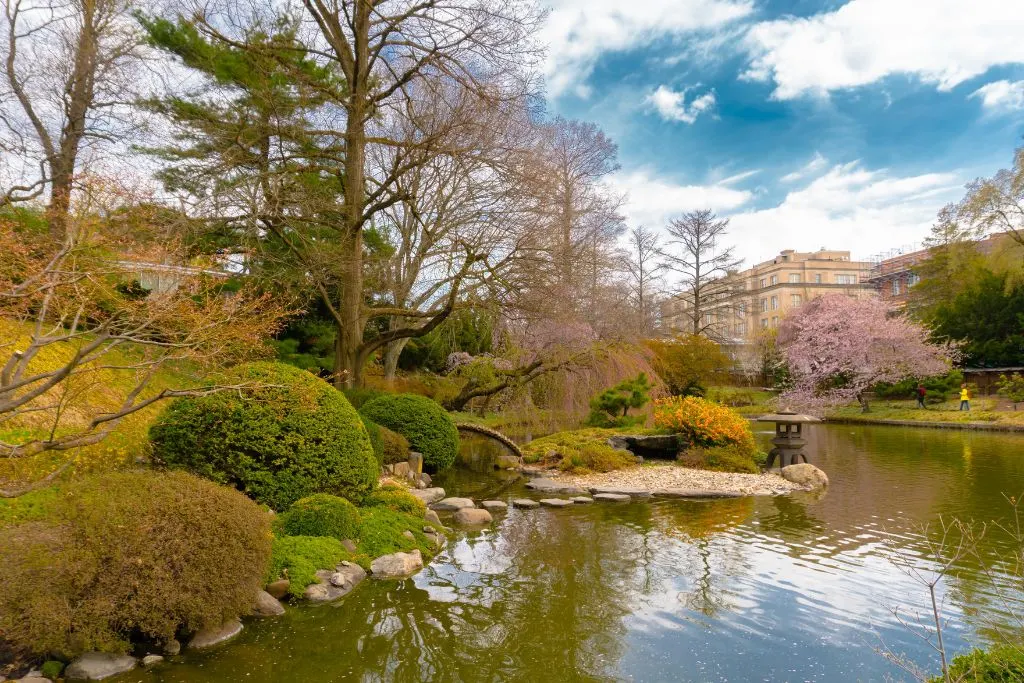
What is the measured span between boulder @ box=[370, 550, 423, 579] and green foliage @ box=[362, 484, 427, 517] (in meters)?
1.33

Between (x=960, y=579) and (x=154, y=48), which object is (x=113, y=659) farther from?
(x=154, y=48)

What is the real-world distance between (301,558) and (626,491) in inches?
220

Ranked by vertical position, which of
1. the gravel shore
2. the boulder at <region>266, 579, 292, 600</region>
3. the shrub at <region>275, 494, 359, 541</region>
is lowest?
the gravel shore

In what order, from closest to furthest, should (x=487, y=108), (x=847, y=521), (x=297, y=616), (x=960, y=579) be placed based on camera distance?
(x=297, y=616) → (x=960, y=579) → (x=847, y=521) → (x=487, y=108)

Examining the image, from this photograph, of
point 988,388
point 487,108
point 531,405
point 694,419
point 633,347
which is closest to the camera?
point 487,108

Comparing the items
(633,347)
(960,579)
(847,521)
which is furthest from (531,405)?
(960,579)

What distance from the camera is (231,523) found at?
4125mm

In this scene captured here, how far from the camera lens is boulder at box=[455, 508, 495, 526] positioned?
25.1 ft

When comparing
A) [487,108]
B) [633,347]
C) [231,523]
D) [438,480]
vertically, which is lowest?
[438,480]

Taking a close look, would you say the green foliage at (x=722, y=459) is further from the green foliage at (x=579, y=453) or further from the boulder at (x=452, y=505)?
the boulder at (x=452, y=505)

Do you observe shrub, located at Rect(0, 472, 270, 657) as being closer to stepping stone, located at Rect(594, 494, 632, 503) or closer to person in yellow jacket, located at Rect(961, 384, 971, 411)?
stepping stone, located at Rect(594, 494, 632, 503)

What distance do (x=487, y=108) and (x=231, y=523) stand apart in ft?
26.6

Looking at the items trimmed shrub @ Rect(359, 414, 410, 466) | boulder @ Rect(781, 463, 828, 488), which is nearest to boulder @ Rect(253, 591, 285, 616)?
trimmed shrub @ Rect(359, 414, 410, 466)

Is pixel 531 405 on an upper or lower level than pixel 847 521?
upper
